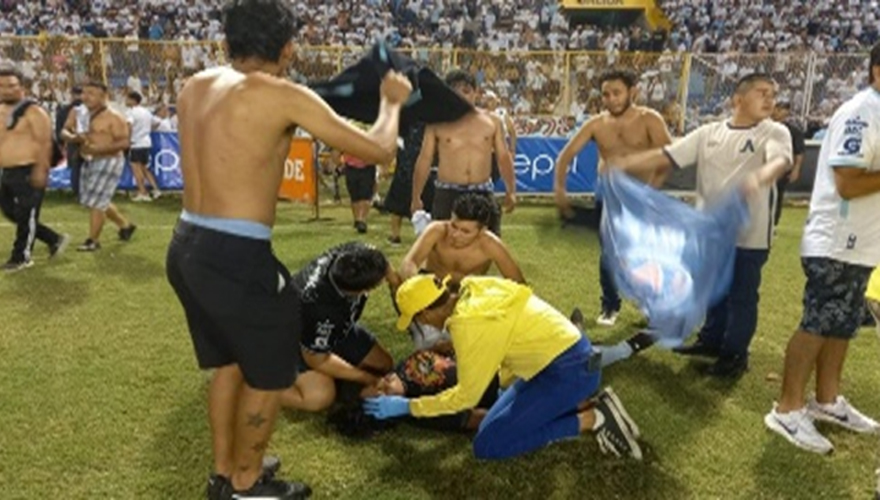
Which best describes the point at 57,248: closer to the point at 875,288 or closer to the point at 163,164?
the point at 163,164

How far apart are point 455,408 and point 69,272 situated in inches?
Result: 195

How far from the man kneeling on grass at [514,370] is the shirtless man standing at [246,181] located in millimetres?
686

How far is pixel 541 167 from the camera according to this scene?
1127cm

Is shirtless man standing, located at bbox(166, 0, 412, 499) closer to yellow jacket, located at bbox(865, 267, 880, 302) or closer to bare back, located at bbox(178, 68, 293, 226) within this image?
bare back, located at bbox(178, 68, 293, 226)

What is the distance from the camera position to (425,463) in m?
3.47

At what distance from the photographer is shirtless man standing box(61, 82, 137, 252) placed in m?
7.48

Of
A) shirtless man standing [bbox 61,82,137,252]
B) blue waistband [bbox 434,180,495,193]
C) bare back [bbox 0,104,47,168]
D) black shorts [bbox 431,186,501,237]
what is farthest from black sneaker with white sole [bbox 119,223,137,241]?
blue waistband [bbox 434,180,495,193]

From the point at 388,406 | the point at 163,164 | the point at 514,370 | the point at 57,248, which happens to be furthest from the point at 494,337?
the point at 163,164

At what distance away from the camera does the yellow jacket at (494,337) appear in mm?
3008

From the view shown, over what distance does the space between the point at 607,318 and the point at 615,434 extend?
2.09 meters

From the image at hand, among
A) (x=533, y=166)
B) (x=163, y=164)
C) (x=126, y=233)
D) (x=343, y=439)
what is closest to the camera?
(x=343, y=439)

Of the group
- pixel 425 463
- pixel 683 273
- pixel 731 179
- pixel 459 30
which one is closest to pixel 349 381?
pixel 425 463

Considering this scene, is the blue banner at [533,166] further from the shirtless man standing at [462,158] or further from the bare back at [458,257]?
the bare back at [458,257]

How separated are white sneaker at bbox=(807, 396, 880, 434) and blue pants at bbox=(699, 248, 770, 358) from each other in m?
0.63
